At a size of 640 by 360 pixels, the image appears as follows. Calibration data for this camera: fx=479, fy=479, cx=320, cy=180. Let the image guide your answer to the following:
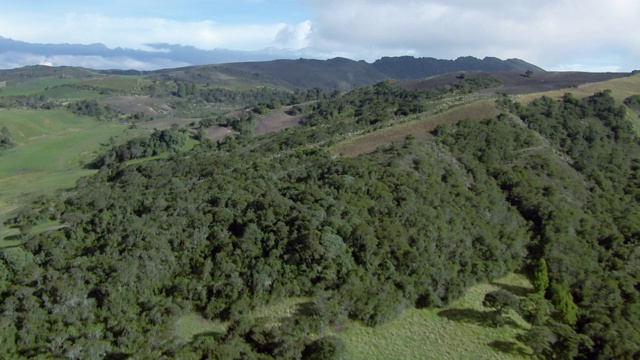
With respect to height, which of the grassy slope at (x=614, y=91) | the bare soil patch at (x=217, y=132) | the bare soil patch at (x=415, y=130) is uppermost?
the grassy slope at (x=614, y=91)

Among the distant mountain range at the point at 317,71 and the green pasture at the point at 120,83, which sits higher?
the distant mountain range at the point at 317,71

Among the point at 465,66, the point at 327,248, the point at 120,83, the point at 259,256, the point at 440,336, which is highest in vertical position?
the point at 465,66

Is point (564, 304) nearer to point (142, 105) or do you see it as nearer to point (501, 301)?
point (501, 301)

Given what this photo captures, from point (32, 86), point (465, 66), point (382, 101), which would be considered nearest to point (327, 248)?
point (382, 101)

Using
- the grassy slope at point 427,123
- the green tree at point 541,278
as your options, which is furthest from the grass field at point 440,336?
the grassy slope at point 427,123

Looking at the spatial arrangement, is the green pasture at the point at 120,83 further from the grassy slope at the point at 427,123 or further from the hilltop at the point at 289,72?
the grassy slope at the point at 427,123

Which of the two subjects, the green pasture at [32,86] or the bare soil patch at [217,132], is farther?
the green pasture at [32,86]

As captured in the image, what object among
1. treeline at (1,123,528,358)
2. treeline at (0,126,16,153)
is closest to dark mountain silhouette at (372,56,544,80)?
treeline at (0,126,16,153)
